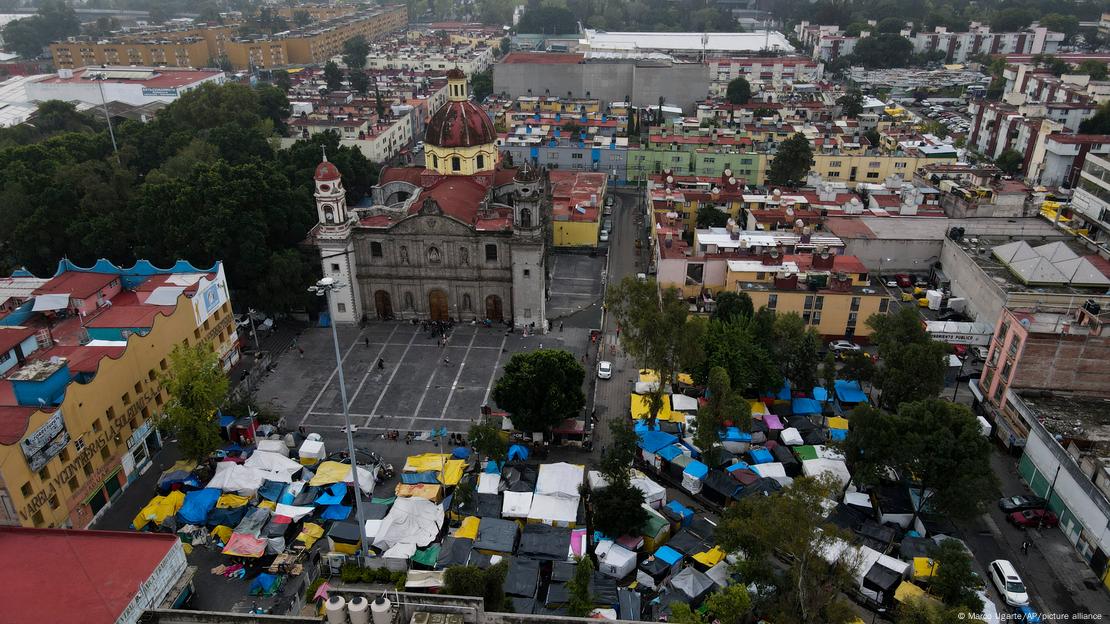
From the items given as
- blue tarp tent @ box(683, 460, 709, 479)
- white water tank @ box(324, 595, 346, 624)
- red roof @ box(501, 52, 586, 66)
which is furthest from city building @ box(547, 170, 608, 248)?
red roof @ box(501, 52, 586, 66)

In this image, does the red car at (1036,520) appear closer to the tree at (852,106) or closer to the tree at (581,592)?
the tree at (581,592)

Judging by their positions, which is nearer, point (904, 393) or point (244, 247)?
point (904, 393)

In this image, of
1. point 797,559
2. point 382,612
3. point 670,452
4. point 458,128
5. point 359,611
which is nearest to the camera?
point 382,612

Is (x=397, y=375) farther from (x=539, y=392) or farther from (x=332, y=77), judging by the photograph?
(x=332, y=77)

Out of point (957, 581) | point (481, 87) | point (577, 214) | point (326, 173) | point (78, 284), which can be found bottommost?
point (957, 581)

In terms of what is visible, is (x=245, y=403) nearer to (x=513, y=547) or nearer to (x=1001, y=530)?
(x=513, y=547)

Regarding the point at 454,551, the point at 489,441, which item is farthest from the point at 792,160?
the point at 454,551


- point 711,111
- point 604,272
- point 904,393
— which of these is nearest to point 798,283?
point 904,393
